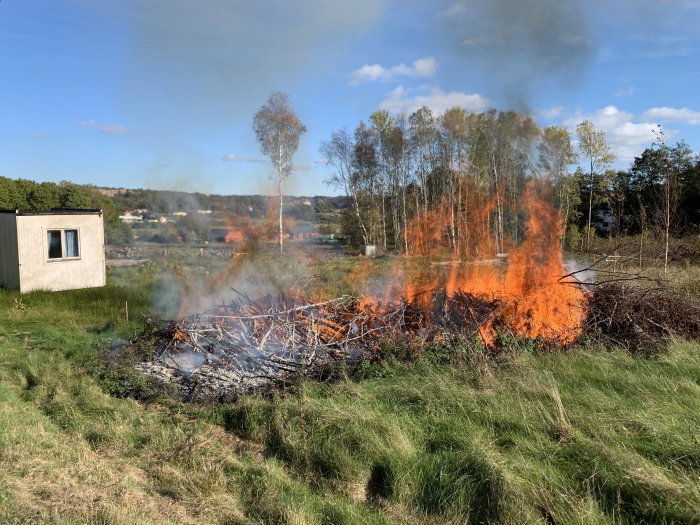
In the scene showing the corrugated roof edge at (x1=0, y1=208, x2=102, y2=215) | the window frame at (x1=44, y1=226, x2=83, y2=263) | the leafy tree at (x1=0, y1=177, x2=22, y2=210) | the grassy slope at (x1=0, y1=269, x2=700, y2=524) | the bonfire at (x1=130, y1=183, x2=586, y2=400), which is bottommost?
the grassy slope at (x1=0, y1=269, x2=700, y2=524)

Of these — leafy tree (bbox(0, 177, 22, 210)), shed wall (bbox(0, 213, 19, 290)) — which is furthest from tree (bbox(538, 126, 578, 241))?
leafy tree (bbox(0, 177, 22, 210))

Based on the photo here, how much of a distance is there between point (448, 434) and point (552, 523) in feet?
4.46

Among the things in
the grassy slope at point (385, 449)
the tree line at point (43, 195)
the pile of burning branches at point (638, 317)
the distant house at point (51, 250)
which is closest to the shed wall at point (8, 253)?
the distant house at point (51, 250)

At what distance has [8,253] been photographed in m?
16.0

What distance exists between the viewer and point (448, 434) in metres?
4.82

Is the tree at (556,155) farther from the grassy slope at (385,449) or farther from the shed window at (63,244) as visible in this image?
the shed window at (63,244)

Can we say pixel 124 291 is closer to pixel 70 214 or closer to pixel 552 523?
pixel 70 214

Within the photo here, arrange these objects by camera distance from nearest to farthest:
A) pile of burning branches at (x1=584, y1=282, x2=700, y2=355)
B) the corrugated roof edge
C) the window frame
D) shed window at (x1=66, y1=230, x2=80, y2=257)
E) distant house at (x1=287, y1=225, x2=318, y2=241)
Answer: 1. pile of burning branches at (x1=584, y1=282, x2=700, y2=355)
2. distant house at (x1=287, y1=225, x2=318, y2=241)
3. the corrugated roof edge
4. the window frame
5. shed window at (x1=66, y1=230, x2=80, y2=257)

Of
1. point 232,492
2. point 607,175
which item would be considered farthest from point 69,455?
point 607,175

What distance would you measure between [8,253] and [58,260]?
1.42 meters

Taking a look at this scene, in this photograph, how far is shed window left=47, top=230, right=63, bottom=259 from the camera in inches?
654

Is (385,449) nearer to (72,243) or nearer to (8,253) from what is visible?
(72,243)

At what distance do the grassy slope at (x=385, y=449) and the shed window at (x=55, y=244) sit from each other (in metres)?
11.4

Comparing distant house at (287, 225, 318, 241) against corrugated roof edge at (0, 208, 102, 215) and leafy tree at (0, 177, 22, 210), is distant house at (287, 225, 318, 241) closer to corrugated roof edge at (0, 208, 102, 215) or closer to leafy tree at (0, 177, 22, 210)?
corrugated roof edge at (0, 208, 102, 215)
